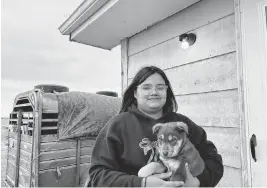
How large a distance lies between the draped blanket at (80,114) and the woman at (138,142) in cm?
350

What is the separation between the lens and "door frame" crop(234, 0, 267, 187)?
1683 millimetres

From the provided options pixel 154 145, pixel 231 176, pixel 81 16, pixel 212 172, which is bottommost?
pixel 231 176

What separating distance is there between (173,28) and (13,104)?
4702 mm

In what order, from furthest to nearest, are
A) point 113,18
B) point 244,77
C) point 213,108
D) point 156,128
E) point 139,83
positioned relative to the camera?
point 113,18
point 213,108
point 244,77
point 139,83
point 156,128

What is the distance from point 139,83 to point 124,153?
429mm

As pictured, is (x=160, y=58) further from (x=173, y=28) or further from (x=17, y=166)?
(x=17, y=166)

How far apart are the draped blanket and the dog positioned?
3.79 metres

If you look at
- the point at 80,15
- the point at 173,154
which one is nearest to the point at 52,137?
the point at 80,15

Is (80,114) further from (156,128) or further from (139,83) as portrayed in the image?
(156,128)

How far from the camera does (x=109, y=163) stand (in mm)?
1016

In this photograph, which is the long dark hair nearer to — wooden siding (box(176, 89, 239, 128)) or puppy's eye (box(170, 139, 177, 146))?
puppy's eye (box(170, 139, 177, 146))

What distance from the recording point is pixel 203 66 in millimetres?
2367

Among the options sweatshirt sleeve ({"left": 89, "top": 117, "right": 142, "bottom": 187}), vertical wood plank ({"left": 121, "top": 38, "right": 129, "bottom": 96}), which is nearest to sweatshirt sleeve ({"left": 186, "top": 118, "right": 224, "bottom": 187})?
sweatshirt sleeve ({"left": 89, "top": 117, "right": 142, "bottom": 187})

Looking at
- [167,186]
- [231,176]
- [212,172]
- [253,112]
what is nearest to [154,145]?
[167,186]
